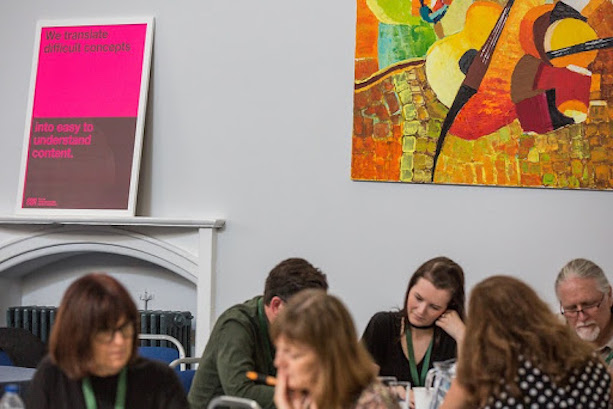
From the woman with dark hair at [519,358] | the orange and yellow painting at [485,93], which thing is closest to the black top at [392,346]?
the woman with dark hair at [519,358]

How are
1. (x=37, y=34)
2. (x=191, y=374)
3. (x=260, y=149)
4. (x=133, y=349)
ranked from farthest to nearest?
→ (x=37, y=34), (x=260, y=149), (x=191, y=374), (x=133, y=349)

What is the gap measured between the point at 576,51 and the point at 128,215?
2.54m

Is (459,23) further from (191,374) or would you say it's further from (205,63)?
(191,374)

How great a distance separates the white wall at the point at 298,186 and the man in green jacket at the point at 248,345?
1.91 m

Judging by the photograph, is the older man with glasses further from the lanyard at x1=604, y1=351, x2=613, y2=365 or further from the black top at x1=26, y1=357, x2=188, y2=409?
the black top at x1=26, y1=357, x2=188, y2=409

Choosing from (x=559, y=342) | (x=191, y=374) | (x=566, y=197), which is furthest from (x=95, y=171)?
(x=559, y=342)

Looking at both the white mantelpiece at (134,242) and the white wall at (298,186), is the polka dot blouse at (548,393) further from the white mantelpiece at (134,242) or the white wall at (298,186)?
the white mantelpiece at (134,242)

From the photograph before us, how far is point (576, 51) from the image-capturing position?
16.9 feet

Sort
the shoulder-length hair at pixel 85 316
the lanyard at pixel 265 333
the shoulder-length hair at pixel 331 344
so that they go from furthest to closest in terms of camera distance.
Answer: the lanyard at pixel 265 333, the shoulder-length hair at pixel 85 316, the shoulder-length hair at pixel 331 344

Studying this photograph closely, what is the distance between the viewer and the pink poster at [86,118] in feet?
18.6

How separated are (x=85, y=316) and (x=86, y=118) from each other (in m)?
3.41

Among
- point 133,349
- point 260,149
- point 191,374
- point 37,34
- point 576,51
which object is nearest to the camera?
point 133,349

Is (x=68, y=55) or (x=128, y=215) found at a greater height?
(x=68, y=55)

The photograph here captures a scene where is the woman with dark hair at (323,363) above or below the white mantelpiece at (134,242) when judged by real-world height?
below
